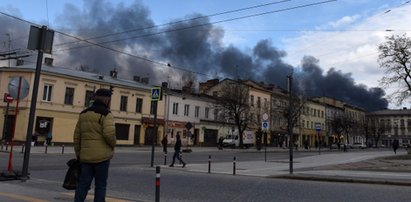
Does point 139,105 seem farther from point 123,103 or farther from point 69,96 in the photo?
point 69,96

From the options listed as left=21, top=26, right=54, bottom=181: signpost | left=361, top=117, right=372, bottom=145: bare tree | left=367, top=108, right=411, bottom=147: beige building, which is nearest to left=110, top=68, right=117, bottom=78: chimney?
left=21, top=26, right=54, bottom=181: signpost

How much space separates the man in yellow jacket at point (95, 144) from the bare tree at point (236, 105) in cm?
5773

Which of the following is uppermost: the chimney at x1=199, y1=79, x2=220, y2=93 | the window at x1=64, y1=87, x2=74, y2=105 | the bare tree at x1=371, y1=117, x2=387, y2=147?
the chimney at x1=199, y1=79, x2=220, y2=93

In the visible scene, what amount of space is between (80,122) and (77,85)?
153ft

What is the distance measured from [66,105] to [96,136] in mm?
45867

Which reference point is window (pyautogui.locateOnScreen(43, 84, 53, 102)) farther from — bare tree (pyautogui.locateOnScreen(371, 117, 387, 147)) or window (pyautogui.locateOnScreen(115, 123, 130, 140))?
bare tree (pyautogui.locateOnScreen(371, 117, 387, 147))

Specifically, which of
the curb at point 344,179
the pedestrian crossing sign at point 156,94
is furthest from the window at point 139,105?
the curb at point 344,179

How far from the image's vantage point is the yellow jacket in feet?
20.0

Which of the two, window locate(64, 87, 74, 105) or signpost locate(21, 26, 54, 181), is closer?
signpost locate(21, 26, 54, 181)

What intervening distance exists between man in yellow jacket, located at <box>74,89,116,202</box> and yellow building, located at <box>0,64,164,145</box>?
128ft

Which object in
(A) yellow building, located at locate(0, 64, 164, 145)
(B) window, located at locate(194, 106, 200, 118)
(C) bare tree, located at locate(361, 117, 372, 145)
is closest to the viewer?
(A) yellow building, located at locate(0, 64, 164, 145)

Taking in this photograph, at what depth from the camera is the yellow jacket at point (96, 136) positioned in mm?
6109

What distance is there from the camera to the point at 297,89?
82375mm

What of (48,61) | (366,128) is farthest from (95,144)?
(366,128)
